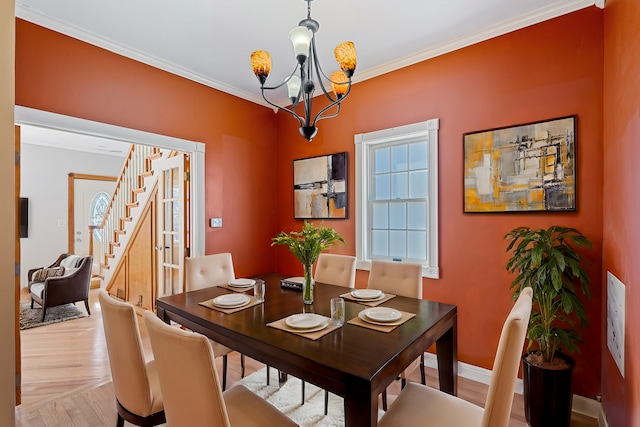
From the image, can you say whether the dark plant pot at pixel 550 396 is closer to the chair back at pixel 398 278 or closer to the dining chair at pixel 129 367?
the chair back at pixel 398 278

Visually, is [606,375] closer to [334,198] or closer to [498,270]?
[498,270]

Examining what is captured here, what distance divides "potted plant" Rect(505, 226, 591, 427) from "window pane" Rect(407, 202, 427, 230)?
95cm

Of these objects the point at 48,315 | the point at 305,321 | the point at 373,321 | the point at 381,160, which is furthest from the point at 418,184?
the point at 48,315

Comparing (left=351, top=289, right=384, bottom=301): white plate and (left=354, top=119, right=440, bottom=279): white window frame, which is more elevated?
(left=354, top=119, right=440, bottom=279): white window frame

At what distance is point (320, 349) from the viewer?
1.33m

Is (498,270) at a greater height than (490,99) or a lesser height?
lesser

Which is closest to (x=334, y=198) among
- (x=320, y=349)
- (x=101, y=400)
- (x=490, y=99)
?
(x=490, y=99)

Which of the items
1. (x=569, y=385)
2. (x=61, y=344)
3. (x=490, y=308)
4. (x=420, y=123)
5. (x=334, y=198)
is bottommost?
(x=61, y=344)

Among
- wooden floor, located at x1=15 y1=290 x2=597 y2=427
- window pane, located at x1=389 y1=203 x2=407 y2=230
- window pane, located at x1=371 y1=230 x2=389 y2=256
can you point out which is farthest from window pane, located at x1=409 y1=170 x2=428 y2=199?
wooden floor, located at x1=15 y1=290 x2=597 y2=427

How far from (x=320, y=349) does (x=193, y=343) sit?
53 cm

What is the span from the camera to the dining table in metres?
1.15

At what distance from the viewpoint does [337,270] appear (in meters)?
2.73

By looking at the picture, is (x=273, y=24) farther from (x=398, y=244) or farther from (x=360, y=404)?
(x=360, y=404)

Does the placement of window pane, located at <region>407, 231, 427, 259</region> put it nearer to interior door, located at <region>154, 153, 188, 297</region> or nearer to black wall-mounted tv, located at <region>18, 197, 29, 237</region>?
interior door, located at <region>154, 153, 188, 297</region>
